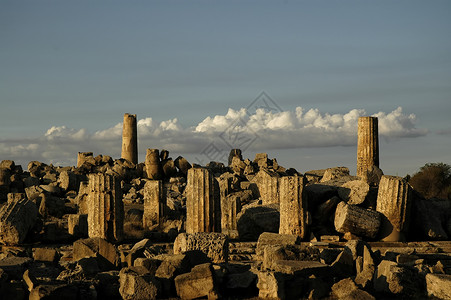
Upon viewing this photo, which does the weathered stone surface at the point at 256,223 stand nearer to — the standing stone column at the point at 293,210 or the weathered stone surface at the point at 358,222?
the standing stone column at the point at 293,210

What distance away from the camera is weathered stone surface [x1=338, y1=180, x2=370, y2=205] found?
74.7 feet

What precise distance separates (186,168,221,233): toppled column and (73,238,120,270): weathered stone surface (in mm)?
3683

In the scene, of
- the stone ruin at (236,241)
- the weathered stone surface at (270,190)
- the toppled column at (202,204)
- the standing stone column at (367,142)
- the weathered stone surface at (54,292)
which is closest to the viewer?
the weathered stone surface at (54,292)

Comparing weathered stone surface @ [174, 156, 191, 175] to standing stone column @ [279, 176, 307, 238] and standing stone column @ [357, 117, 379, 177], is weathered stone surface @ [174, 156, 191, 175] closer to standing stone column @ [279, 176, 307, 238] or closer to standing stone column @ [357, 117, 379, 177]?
standing stone column @ [357, 117, 379, 177]

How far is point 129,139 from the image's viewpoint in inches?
1975

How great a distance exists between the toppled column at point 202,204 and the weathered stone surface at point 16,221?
4.87 meters

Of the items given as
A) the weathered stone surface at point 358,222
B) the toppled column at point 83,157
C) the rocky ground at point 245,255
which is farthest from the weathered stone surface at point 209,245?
the toppled column at point 83,157

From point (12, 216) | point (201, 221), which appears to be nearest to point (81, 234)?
point (12, 216)

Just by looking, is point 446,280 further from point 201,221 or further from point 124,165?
point 124,165

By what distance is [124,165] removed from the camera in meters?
45.3

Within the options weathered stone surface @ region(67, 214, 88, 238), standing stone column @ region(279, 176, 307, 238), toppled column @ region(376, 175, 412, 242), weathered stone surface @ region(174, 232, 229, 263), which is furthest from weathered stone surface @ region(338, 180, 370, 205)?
weathered stone surface @ region(67, 214, 88, 238)

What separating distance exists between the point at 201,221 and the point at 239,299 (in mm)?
7038

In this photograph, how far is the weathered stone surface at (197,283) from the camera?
541 inches

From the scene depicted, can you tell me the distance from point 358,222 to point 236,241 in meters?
3.54
